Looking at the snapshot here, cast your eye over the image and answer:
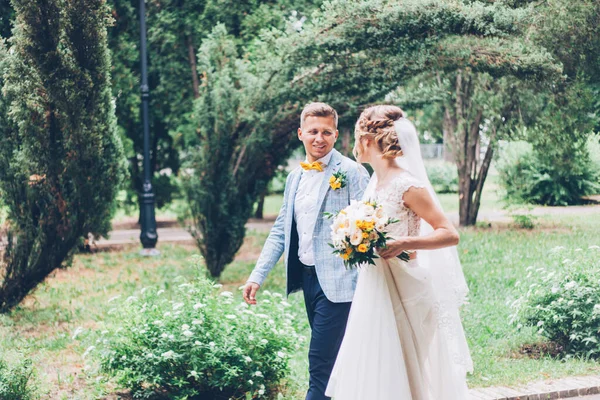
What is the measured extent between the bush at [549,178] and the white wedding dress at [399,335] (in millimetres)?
6433

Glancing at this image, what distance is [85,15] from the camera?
854 cm

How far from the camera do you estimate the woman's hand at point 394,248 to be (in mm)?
3811

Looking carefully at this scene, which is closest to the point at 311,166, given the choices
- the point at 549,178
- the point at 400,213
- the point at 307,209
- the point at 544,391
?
the point at 307,209

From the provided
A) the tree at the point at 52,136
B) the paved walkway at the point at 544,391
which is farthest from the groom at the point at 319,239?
the tree at the point at 52,136

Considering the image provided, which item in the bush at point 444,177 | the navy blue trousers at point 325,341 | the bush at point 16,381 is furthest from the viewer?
the bush at point 444,177

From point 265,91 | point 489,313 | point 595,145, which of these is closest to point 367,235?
point 489,313

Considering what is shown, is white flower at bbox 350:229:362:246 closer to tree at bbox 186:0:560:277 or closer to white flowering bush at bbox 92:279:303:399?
white flowering bush at bbox 92:279:303:399

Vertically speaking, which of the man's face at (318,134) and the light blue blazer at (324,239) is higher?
the man's face at (318,134)

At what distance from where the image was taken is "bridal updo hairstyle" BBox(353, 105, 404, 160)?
4043 mm

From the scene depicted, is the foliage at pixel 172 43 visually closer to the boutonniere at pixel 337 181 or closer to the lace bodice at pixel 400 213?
the boutonniere at pixel 337 181

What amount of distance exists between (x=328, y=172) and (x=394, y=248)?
0.93 m

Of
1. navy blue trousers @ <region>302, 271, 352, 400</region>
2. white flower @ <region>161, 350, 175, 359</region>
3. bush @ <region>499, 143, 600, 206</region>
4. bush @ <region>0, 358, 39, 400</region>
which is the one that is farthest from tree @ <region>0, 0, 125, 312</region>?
bush @ <region>499, 143, 600, 206</region>

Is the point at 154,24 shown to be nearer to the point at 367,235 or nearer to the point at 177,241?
the point at 177,241

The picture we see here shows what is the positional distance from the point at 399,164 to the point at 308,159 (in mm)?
719
